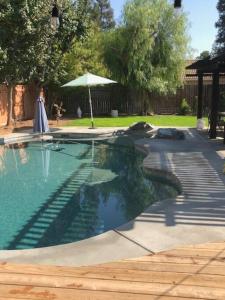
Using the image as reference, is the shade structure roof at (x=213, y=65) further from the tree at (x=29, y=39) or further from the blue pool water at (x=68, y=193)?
the tree at (x=29, y=39)

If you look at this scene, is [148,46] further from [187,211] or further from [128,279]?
[128,279]

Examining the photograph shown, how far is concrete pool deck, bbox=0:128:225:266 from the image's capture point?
12.9ft

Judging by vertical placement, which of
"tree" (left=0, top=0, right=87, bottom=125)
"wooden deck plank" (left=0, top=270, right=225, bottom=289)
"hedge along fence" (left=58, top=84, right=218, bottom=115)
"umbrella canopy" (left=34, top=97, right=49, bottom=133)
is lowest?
"wooden deck plank" (left=0, top=270, right=225, bottom=289)

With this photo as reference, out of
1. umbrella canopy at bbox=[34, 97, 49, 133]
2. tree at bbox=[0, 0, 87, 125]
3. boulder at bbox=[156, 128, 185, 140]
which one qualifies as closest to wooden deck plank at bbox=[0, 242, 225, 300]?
boulder at bbox=[156, 128, 185, 140]

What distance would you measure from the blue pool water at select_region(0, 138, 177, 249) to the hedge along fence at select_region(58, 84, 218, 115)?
1084 centimetres

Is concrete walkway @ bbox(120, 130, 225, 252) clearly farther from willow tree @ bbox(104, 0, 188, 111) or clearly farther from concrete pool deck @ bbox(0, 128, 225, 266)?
willow tree @ bbox(104, 0, 188, 111)

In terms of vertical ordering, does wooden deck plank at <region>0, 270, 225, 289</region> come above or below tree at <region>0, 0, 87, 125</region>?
below

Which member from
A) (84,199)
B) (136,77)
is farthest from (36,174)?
(136,77)

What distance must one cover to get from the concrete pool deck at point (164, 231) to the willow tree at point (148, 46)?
14.1 meters

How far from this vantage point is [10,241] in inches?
213

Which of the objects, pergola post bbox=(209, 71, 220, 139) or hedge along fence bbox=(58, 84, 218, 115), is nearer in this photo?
pergola post bbox=(209, 71, 220, 139)

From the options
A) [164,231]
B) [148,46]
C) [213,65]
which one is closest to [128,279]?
[164,231]

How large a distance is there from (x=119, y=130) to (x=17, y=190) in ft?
25.8

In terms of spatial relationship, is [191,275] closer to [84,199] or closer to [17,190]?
[84,199]
